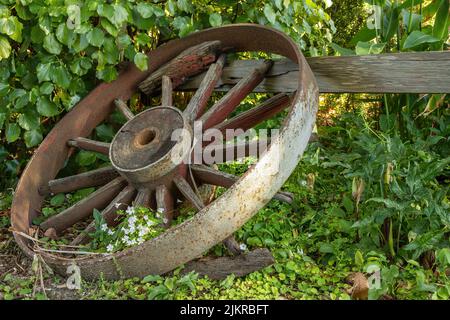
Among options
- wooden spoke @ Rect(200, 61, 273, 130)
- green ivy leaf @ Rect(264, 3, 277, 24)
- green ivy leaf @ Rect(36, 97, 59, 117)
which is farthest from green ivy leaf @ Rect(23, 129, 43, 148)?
green ivy leaf @ Rect(264, 3, 277, 24)

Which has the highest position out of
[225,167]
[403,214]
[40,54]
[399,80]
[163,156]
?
[40,54]

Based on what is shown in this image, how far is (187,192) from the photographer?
7.66ft

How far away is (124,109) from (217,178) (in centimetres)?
87

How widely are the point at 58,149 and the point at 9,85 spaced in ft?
1.43

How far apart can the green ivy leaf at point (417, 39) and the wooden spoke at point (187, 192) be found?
1293 mm

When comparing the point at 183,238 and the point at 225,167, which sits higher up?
the point at 183,238

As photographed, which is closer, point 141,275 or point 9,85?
point 141,275

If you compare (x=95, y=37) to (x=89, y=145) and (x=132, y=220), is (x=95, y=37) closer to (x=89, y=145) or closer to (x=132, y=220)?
(x=89, y=145)

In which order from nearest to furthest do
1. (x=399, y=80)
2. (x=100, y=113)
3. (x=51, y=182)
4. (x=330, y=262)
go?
1. (x=330, y=262)
2. (x=399, y=80)
3. (x=51, y=182)
4. (x=100, y=113)

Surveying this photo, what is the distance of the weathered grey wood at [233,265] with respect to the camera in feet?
6.88
